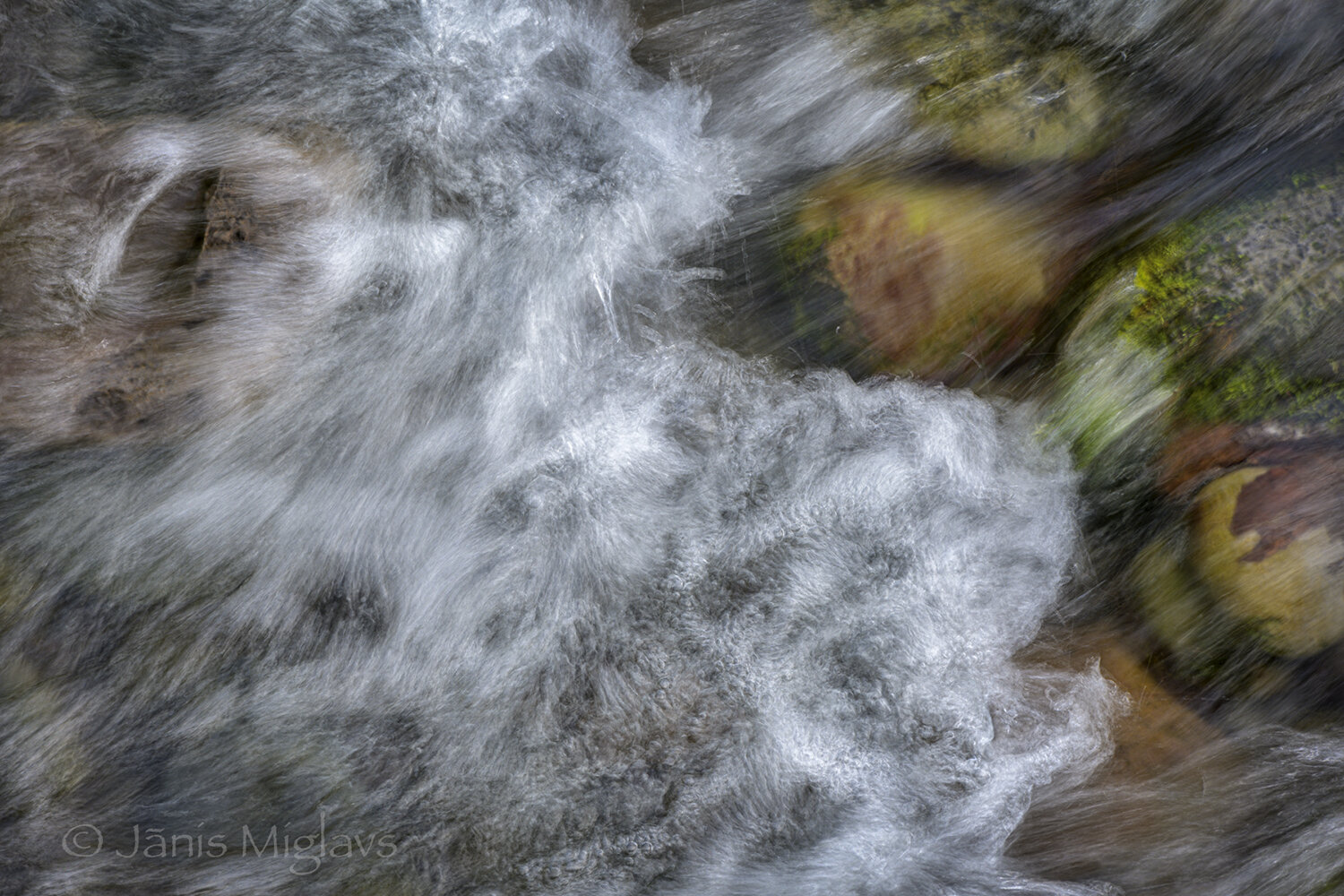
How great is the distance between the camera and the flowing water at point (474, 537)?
2.88 metres

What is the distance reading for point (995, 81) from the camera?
9.62 feet

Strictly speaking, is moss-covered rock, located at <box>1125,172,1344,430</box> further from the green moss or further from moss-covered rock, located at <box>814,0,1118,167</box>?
moss-covered rock, located at <box>814,0,1118,167</box>

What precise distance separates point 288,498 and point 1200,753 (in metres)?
3.44

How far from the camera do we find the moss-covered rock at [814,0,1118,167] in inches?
116

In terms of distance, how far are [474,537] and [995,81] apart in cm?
252

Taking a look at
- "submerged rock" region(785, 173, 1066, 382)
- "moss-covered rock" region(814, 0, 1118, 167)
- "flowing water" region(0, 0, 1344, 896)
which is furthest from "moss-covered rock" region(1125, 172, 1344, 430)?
"moss-covered rock" region(814, 0, 1118, 167)

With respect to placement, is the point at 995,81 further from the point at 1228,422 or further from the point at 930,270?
the point at 1228,422

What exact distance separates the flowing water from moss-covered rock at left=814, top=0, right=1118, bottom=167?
15cm

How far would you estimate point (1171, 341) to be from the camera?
2842 mm

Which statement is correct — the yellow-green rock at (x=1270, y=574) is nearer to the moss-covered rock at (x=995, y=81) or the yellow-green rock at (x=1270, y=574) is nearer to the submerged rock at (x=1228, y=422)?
the submerged rock at (x=1228, y=422)

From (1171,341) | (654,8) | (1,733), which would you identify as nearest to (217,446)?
(1,733)

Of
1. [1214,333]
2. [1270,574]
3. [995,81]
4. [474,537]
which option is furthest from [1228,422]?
[474,537]

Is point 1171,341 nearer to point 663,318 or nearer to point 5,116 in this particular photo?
point 663,318

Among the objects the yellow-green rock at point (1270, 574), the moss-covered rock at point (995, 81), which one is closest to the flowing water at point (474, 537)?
the moss-covered rock at point (995, 81)
